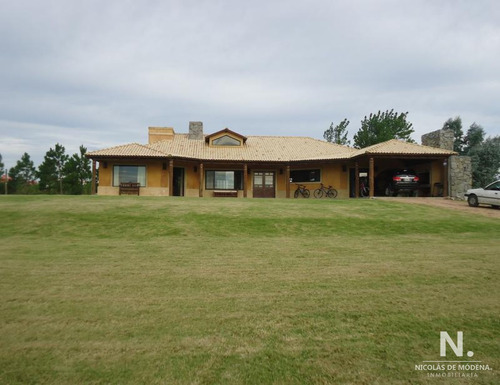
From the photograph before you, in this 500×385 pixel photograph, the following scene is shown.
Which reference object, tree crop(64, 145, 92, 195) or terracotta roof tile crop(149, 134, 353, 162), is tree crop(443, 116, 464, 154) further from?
tree crop(64, 145, 92, 195)

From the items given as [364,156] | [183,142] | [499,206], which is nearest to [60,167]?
[183,142]

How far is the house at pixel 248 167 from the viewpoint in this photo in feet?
67.9

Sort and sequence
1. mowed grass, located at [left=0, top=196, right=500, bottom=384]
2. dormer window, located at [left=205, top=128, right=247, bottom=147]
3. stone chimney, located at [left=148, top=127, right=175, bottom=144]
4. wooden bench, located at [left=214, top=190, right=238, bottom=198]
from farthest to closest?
stone chimney, located at [left=148, top=127, right=175, bottom=144]
dormer window, located at [left=205, top=128, right=247, bottom=147]
wooden bench, located at [left=214, top=190, right=238, bottom=198]
mowed grass, located at [left=0, top=196, right=500, bottom=384]

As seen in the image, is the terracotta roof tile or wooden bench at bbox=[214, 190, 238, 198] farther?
wooden bench at bbox=[214, 190, 238, 198]

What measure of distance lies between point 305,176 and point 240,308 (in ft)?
68.6

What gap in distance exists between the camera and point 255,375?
230 cm

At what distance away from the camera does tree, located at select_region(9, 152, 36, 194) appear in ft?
190

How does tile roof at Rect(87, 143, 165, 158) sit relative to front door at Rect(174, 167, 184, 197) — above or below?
above

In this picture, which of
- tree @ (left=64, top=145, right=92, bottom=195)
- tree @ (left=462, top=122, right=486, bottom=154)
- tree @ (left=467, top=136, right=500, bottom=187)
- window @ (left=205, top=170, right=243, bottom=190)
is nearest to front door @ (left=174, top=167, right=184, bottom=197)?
window @ (left=205, top=170, right=243, bottom=190)

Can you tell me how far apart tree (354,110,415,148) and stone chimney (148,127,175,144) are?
26.2 meters

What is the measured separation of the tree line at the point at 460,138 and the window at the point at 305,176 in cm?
1737

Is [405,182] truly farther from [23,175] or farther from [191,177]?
[23,175]

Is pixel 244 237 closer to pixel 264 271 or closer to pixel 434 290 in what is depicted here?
pixel 264 271

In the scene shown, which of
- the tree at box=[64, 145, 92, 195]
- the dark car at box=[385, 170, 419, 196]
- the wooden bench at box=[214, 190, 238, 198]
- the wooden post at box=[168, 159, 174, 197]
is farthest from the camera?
the tree at box=[64, 145, 92, 195]
